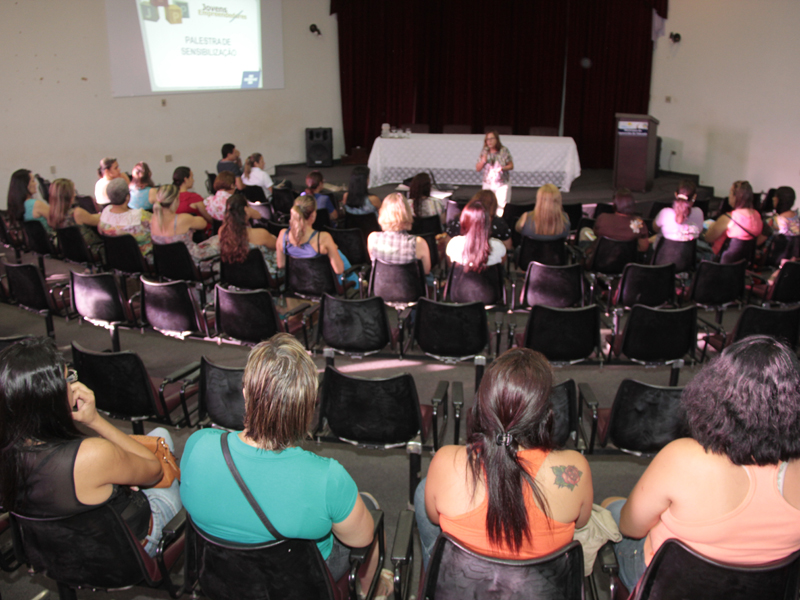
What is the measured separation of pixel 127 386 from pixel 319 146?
9561mm

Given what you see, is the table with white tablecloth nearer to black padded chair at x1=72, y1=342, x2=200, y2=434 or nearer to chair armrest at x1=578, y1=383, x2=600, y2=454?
chair armrest at x1=578, y1=383, x2=600, y2=454

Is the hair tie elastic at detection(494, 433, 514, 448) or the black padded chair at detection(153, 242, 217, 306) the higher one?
the hair tie elastic at detection(494, 433, 514, 448)

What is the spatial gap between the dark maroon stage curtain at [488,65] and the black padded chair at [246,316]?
31.7 ft

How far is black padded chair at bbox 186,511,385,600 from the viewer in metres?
1.60

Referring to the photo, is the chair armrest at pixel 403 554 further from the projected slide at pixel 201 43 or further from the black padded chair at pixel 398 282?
the projected slide at pixel 201 43

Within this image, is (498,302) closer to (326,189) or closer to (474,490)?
(474,490)

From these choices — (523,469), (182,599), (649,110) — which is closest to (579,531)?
(523,469)

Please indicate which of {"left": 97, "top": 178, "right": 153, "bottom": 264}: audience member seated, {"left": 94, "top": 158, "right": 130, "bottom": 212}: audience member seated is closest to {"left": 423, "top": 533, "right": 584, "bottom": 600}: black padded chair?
{"left": 97, "top": 178, "right": 153, "bottom": 264}: audience member seated

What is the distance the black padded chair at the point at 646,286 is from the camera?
3.97m

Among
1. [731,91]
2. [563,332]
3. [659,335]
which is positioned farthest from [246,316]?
[731,91]

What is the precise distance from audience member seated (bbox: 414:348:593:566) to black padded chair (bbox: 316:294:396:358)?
5.95ft

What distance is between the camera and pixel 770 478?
1.56 meters

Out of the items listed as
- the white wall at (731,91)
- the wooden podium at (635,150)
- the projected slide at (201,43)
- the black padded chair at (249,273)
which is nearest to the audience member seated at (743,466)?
the black padded chair at (249,273)

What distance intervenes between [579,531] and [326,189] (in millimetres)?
6466
